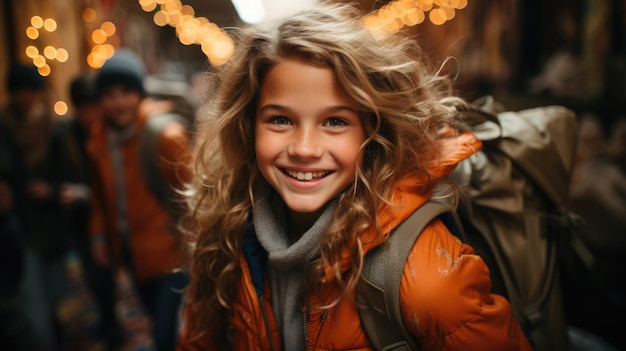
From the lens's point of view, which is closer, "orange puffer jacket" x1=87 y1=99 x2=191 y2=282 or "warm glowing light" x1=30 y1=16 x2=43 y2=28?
"orange puffer jacket" x1=87 y1=99 x2=191 y2=282

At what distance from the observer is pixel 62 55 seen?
18.6ft

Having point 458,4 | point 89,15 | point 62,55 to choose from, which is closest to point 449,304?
point 62,55

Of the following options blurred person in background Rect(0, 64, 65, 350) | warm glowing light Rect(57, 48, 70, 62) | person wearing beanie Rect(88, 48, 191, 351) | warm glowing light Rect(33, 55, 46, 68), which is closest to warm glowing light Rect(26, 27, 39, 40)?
warm glowing light Rect(33, 55, 46, 68)

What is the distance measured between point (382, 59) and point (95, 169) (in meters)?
2.48

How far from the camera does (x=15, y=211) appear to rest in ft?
9.82

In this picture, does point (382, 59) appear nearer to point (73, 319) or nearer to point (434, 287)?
point (434, 287)

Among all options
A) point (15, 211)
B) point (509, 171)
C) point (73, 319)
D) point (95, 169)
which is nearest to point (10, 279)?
point (15, 211)

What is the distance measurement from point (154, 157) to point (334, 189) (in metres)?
1.65

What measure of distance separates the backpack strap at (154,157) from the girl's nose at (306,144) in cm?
153

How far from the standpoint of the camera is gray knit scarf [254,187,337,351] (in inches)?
49.1

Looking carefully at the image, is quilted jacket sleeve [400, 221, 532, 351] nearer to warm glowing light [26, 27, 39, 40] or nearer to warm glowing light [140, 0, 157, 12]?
warm glowing light [26, 27, 39, 40]

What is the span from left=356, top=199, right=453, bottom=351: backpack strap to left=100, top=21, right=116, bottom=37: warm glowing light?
737 cm

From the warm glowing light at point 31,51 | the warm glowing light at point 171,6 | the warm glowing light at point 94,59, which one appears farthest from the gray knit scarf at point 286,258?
the warm glowing light at point 171,6

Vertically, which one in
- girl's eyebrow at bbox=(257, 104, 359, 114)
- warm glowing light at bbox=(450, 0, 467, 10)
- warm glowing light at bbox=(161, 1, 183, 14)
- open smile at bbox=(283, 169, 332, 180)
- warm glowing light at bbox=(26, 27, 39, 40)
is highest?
warm glowing light at bbox=(161, 1, 183, 14)
